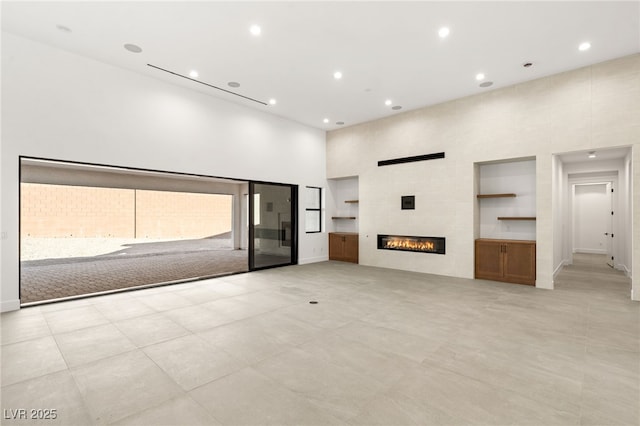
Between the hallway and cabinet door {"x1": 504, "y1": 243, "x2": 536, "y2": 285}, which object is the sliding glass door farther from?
the hallway


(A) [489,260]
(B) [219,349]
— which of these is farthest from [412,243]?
(B) [219,349]

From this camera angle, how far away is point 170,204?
1638 cm

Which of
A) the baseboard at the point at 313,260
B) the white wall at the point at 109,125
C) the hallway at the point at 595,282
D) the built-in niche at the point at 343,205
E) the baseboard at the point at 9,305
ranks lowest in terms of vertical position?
the hallway at the point at 595,282

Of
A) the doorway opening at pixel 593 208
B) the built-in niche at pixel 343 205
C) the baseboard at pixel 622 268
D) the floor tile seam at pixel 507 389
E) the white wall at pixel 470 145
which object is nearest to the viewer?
the floor tile seam at pixel 507 389

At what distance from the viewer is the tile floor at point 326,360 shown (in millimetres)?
2254

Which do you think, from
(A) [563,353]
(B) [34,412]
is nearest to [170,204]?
(B) [34,412]

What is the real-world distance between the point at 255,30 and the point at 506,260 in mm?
6797

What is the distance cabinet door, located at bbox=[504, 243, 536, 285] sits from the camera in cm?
632

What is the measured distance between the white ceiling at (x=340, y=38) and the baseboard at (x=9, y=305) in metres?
4.27

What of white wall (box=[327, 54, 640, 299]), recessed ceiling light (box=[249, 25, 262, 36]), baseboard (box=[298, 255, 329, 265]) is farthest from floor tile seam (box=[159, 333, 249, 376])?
white wall (box=[327, 54, 640, 299])

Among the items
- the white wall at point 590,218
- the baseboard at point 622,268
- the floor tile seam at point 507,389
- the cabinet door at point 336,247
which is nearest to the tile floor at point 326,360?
the floor tile seam at point 507,389

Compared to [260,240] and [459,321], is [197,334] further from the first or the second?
[260,240]

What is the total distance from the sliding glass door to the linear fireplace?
2.71 m

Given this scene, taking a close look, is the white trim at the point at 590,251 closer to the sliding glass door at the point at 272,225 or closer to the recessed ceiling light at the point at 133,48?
the sliding glass door at the point at 272,225
